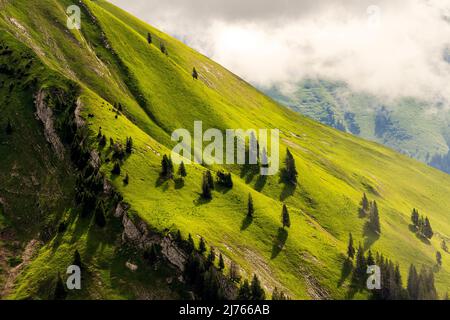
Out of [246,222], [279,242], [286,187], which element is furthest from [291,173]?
[279,242]

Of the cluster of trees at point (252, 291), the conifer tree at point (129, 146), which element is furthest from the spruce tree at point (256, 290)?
the conifer tree at point (129, 146)

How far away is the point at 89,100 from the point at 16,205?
45.8 m

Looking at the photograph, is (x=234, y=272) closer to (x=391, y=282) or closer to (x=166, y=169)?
(x=166, y=169)

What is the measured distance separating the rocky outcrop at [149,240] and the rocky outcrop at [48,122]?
3416cm

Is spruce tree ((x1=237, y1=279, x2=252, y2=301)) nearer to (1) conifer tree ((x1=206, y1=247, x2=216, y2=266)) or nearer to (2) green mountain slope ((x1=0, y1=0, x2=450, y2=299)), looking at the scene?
(2) green mountain slope ((x1=0, y1=0, x2=450, y2=299))

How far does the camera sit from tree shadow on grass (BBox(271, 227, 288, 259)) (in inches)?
5556

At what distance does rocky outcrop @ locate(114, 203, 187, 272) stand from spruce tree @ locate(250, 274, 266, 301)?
17450mm

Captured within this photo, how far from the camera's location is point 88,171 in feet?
435

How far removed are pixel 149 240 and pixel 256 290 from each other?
2876 cm

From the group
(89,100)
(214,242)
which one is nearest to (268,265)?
(214,242)

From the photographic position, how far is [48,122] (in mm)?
146625

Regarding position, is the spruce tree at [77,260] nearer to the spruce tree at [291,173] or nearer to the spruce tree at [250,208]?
the spruce tree at [250,208]

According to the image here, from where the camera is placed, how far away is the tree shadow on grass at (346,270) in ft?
461

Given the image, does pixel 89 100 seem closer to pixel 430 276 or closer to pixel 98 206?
pixel 98 206
